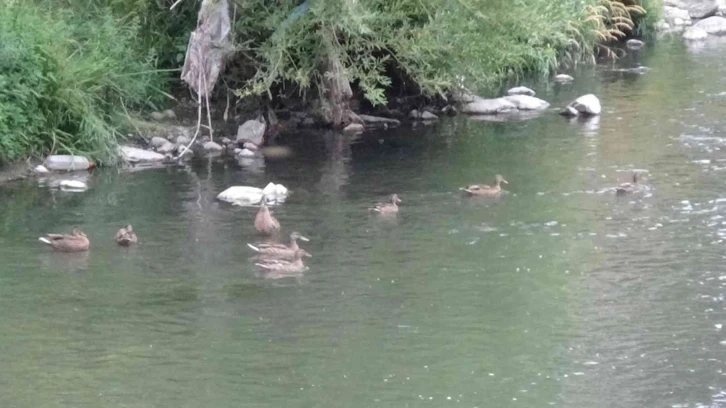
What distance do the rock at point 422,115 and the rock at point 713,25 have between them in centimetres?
1419

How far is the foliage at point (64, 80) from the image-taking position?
17.9 meters

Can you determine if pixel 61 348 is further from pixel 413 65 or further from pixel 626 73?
pixel 626 73

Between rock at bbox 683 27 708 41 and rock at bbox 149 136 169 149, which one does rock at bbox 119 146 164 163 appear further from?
rock at bbox 683 27 708 41

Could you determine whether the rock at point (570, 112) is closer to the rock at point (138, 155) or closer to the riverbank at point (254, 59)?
the riverbank at point (254, 59)

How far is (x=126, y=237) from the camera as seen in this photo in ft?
47.1

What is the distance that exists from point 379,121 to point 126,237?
28.1 ft

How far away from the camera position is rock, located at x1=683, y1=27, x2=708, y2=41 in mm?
33219

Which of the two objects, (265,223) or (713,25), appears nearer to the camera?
(265,223)

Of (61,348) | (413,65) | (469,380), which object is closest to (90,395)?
(61,348)

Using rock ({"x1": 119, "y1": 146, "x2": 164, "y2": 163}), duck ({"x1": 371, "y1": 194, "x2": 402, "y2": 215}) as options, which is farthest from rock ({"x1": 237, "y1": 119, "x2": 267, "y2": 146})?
duck ({"x1": 371, "y1": 194, "x2": 402, "y2": 215})

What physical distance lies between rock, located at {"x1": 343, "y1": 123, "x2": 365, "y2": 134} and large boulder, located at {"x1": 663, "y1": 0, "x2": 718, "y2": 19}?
1786cm

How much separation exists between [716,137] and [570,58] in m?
9.07

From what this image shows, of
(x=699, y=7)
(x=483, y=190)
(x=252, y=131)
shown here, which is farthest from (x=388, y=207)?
(x=699, y=7)

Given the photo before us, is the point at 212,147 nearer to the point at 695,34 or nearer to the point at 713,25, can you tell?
the point at 695,34
